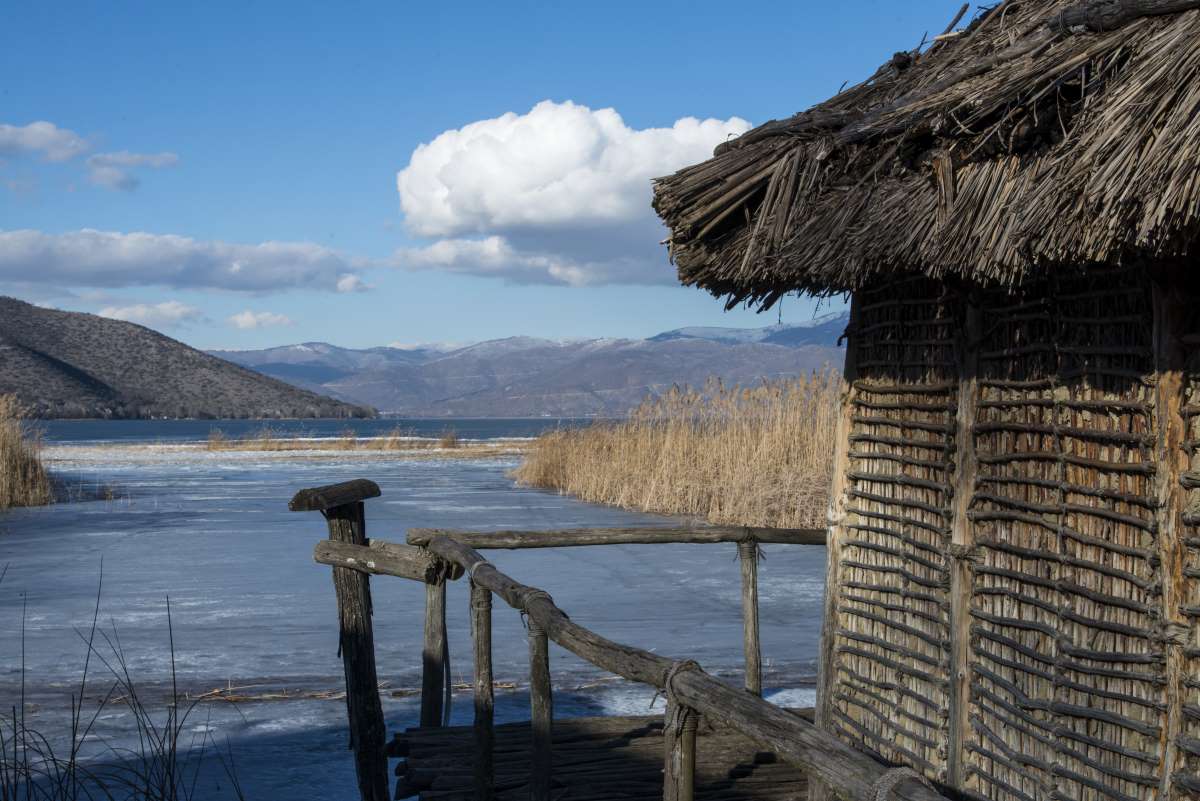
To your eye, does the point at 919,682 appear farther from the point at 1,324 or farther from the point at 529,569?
the point at 1,324

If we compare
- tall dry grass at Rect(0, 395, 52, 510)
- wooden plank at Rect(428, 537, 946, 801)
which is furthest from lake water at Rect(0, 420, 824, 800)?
wooden plank at Rect(428, 537, 946, 801)

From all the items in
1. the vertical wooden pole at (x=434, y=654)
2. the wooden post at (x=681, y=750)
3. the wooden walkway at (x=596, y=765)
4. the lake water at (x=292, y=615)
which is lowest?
the lake water at (x=292, y=615)

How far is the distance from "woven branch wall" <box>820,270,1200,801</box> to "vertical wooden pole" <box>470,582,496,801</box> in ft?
5.39

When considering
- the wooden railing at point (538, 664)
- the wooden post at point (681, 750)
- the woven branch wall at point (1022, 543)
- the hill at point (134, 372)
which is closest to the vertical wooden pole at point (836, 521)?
the woven branch wall at point (1022, 543)

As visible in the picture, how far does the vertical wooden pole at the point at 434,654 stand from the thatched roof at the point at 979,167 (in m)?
1.88

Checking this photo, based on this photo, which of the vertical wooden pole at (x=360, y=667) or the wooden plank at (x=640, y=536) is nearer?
the vertical wooden pole at (x=360, y=667)

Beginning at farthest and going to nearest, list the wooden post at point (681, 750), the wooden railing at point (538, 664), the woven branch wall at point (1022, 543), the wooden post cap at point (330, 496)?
the wooden post cap at point (330, 496)
the woven branch wall at point (1022, 543)
the wooden post at point (681, 750)
the wooden railing at point (538, 664)

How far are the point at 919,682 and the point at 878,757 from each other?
1.53 ft

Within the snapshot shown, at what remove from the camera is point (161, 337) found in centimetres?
11438

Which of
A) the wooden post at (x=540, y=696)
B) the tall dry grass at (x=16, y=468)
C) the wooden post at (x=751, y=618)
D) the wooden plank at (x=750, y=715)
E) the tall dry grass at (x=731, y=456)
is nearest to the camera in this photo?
the wooden plank at (x=750, y=715)

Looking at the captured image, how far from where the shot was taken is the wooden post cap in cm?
564

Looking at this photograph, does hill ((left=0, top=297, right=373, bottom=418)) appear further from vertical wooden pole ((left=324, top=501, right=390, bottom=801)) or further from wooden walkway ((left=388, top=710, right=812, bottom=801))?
wooden walkway ((left=388, top=710, right=812, bottom=801))

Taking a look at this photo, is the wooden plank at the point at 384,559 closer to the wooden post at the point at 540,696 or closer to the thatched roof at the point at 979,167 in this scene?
the wooden post at the point at 540,696

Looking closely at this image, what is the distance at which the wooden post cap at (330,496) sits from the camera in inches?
222
